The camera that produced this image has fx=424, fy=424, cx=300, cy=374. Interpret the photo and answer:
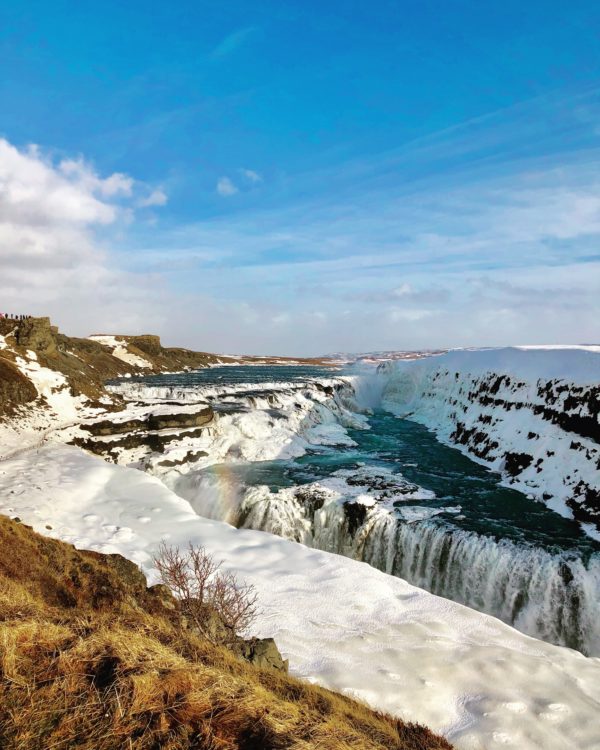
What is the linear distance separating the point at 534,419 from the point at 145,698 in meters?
31.8

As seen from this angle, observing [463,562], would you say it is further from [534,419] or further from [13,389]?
[13,389]

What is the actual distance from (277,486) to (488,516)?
11.4m

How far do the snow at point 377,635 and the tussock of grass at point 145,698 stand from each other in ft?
6.10

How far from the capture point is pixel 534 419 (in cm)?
3047

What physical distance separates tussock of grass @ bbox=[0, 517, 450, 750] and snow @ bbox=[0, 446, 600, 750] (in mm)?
1858

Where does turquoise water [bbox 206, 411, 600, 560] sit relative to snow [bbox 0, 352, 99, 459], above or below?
below

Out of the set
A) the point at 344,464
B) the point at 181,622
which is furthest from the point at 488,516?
the point at 181,622

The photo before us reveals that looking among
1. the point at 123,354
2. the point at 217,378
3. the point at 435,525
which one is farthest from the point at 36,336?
the point at 123,354

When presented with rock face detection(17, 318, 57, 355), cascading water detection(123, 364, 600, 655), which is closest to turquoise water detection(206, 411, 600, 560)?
cascading water detection(123, 364, 600, 655)

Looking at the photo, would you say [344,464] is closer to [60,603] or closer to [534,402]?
[534,402]

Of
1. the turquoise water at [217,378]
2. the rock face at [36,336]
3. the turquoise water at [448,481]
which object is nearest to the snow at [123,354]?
the turquoise water at [217,378]

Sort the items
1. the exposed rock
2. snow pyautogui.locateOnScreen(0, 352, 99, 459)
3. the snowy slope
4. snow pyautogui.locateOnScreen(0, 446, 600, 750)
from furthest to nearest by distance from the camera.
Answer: snow pyautogui.locateOnScreen(0, 352, 99, 459)
the snowy slope
snow pyautogui.locateOnScreen(0, 446, 600, 750)
the exposed rock

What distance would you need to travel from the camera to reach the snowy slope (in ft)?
76.5

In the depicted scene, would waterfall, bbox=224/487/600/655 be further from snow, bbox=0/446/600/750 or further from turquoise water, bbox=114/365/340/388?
turquoise water, bbox=114/365/340/388
